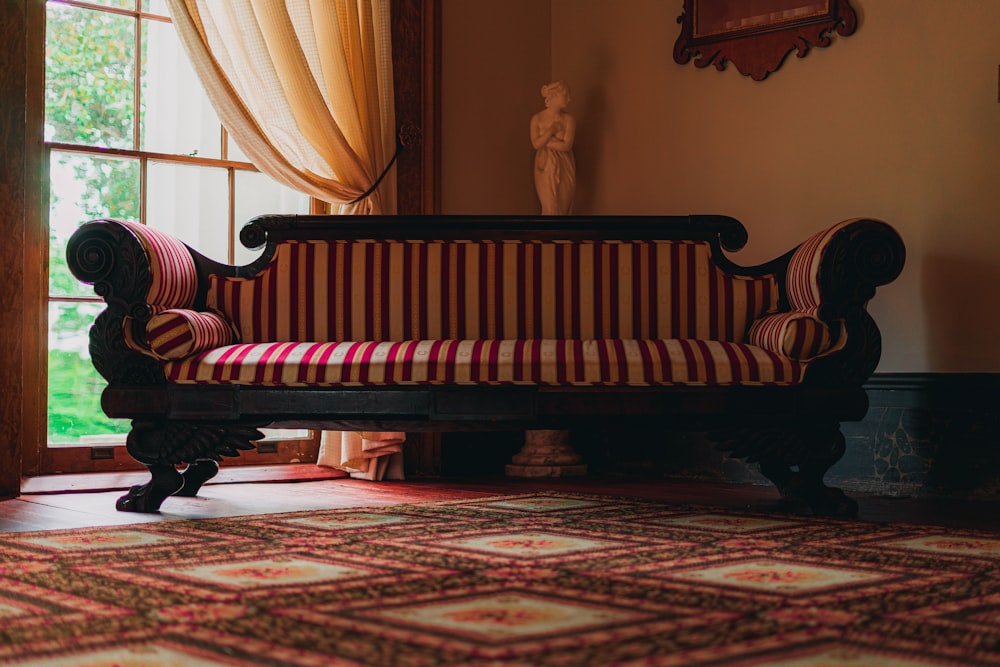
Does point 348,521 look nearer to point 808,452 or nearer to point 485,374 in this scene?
point 485,374

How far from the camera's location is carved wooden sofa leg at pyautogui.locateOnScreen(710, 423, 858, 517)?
3.01 meters

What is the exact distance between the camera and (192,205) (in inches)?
163

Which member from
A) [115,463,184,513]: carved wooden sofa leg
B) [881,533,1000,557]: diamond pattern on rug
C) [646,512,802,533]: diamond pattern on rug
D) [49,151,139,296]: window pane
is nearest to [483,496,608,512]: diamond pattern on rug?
[646,512,802,533]: diamond pattern on rug

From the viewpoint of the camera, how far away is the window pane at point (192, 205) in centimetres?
408

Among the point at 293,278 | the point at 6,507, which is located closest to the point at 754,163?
the point at 293,278

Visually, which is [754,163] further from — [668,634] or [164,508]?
[668,634]

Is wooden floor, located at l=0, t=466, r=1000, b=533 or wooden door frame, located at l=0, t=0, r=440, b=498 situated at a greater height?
wooden door frame, located at l=0, t=0, r=440, b=498

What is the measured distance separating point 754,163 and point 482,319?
4.28 ft

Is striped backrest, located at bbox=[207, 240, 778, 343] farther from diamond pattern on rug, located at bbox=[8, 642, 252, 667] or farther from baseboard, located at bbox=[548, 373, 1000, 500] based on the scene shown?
diamond pattern on rug, located at bbox=[8, 642, 252, 667]

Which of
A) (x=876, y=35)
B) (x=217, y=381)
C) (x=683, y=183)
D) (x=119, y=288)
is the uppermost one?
(x=876, y=35)

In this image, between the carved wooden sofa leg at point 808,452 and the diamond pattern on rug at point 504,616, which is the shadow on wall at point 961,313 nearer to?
the carved wooden sofa leg at point 808,452

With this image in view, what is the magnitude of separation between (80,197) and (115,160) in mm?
178

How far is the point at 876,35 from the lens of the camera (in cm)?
388

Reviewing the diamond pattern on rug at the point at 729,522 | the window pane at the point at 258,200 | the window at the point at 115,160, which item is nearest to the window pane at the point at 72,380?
the window at the point at 115,160
